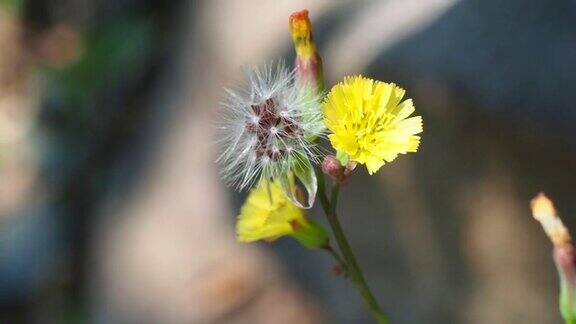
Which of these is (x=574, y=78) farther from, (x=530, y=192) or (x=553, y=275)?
(x=553, y=275)

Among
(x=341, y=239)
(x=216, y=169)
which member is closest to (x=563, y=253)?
(x=341, y=239)

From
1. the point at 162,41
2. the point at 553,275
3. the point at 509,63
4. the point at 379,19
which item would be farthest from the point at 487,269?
the point at 162,41

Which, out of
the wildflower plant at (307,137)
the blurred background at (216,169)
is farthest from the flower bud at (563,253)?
the blurred background at (216,169)

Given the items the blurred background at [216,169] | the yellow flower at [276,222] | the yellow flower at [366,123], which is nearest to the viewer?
the yellow flower at [366,123]

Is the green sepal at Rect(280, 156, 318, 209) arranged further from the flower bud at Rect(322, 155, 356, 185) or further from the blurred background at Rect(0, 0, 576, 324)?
the blurred background at Rect(0, 0, 576, 324)

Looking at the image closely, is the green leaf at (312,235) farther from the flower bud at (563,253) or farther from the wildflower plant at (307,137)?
the flower bud at (563,253)

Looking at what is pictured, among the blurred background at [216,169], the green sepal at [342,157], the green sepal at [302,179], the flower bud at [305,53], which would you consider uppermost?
the flower bud at [305,53]

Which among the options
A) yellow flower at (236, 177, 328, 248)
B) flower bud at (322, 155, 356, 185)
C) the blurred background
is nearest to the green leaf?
yellow flower at (236, 177, 328, 248)
